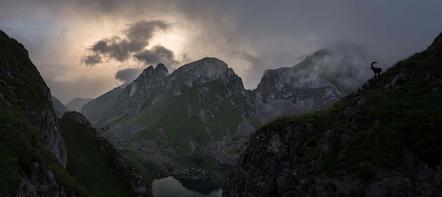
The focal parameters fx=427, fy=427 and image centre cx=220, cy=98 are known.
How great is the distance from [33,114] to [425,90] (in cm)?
8937

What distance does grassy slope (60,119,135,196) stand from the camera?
135 m

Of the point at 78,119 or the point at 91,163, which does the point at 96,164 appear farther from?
the point at 78,119

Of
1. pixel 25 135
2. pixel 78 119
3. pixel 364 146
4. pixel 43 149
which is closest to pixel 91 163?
pixel 78 119

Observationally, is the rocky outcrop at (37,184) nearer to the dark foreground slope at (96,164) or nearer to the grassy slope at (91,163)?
the grassy slope at (91,163)

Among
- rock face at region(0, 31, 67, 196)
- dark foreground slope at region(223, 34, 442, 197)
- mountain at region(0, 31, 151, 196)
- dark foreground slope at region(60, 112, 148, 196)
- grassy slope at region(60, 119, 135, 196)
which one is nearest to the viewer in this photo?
dark foreground slope at region(223, 34, 442, 197)

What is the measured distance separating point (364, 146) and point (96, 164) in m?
114

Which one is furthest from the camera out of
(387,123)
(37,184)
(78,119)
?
(78,119)

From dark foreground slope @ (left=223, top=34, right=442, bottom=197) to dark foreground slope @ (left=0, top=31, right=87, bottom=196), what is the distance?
32699 mm

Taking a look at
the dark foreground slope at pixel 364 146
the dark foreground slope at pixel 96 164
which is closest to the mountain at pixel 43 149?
the dark foreground slope at pixel 96 164

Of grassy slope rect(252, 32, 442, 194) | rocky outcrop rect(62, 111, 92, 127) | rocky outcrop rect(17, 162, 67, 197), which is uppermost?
rocky outcrop rect(62, 111, 92, 127)

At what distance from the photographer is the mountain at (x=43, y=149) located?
225ft

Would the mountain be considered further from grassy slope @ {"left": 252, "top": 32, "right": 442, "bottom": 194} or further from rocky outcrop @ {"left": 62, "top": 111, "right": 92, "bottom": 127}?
grassy slope @ {"left": 252, "top": 32, "right": 442, "bottom": 194}

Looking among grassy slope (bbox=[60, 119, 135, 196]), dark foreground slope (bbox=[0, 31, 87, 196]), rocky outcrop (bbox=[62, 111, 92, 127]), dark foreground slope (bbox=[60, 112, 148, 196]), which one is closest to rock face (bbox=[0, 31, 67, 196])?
dark foreground slope (bbox=[0, 31, 87, 196])

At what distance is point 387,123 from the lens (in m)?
57.8
